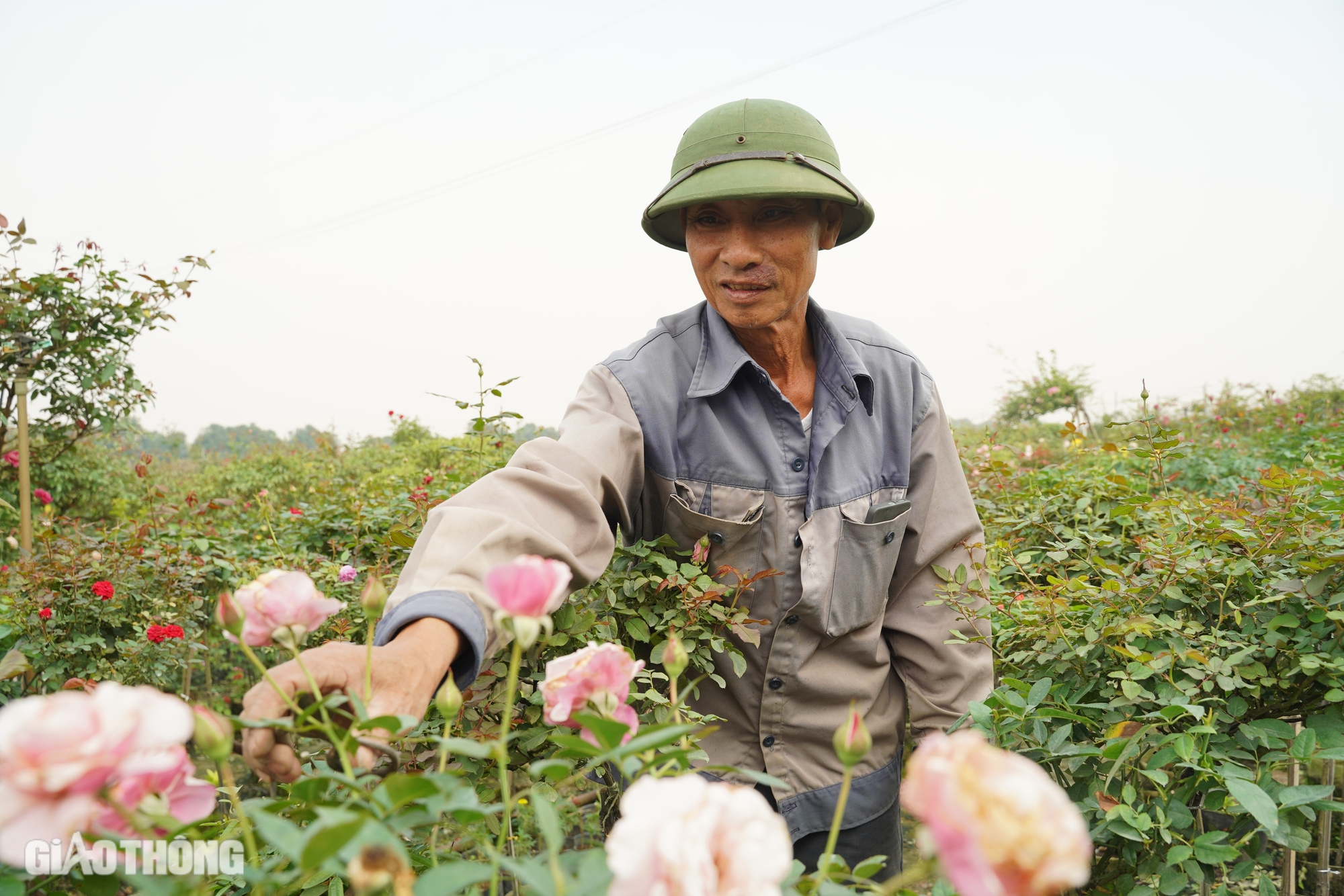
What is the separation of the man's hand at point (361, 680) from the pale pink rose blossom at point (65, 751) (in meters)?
0.22

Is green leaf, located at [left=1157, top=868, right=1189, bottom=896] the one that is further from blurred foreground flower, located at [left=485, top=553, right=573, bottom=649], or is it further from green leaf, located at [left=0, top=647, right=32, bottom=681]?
green leaf, located at [left=0, top=647, right=32, bottom=681]

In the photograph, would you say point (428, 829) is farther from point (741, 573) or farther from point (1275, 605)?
point (1275, 605)

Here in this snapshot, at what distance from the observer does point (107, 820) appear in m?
0.48

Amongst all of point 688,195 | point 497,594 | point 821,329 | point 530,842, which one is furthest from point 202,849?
point 821,329

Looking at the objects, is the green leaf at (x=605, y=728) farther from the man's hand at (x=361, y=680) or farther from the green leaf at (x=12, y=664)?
the green leaf at (x=12, y=664)

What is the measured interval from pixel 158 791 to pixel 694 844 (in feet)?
1.14

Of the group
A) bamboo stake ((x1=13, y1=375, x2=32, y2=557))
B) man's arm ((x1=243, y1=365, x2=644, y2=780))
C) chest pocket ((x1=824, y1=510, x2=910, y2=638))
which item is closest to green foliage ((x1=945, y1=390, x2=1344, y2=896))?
chest pocket ((x1=824, y1=510, x2=910, y2=638))

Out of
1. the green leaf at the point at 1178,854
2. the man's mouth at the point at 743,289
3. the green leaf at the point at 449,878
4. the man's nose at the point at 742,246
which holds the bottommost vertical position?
the green leaf at the point at 1178,854

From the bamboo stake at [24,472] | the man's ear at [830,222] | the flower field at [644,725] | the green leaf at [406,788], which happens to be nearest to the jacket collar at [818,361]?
the man's ear at [830,222]

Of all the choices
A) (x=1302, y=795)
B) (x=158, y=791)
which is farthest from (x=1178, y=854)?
(x=158, y=791)

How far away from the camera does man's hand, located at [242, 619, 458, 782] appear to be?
29.5 inches

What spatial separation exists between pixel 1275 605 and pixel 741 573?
93 centimetres

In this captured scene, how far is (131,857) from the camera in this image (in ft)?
1.69

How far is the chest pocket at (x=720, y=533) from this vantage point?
1760 mm
